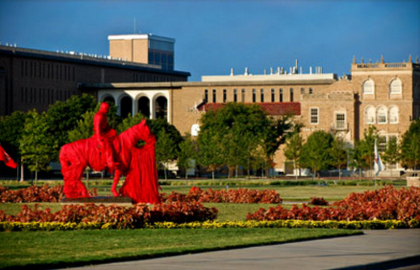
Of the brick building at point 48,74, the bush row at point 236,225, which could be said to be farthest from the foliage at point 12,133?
the bush row at point 236,225

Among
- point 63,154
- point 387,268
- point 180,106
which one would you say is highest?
point 180,106

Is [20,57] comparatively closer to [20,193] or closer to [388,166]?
[388,166]

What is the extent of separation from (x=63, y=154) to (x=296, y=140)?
57.0 m

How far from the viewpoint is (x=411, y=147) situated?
88375mm

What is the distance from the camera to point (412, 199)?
30.2 metres

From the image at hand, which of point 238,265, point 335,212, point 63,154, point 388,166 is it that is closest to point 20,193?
point 63,154

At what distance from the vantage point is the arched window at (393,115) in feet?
334

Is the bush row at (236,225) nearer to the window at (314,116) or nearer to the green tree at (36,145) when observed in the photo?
the green tree at (36,145)

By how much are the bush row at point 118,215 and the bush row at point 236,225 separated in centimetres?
22

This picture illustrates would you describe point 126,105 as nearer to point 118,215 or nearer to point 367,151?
point 367,151

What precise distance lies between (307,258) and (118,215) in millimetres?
8137

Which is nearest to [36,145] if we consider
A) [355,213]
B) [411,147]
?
[411,147]

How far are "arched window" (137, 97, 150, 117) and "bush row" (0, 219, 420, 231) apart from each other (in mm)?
97906

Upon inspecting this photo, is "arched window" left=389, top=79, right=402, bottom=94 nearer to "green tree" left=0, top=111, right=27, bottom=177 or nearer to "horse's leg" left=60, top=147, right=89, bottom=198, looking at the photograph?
"green tree" left=0, top=111, right=27, bottom=177
